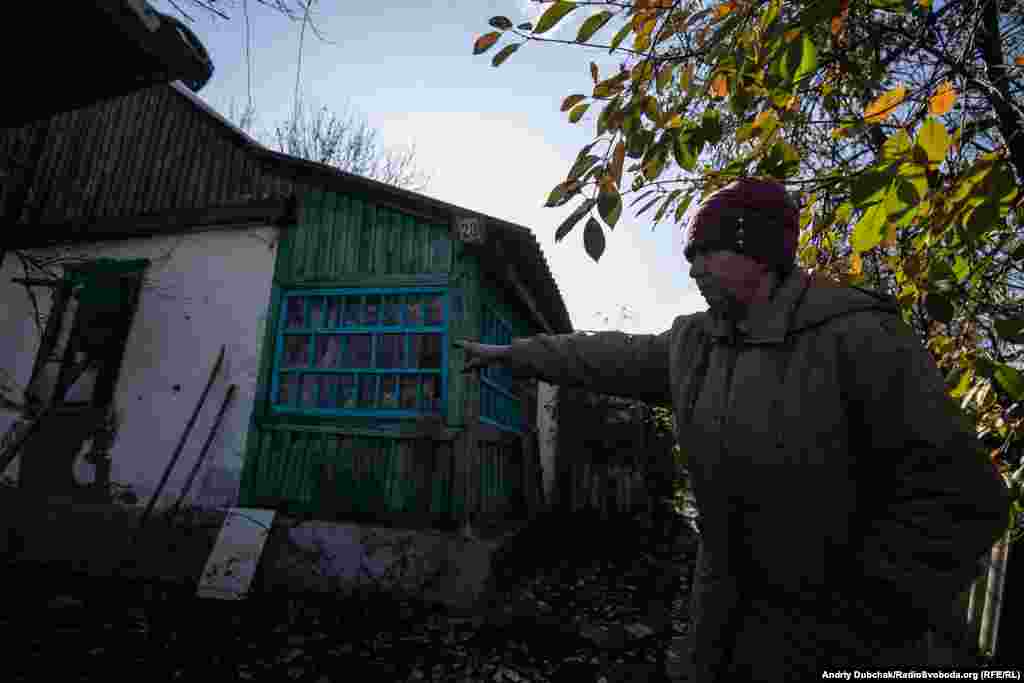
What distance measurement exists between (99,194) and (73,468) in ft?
14.1

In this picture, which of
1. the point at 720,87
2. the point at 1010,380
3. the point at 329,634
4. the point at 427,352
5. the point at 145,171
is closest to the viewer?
the point at 1010,380

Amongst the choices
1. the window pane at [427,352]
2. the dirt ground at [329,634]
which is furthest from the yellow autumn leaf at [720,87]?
the window pane at [427,352]

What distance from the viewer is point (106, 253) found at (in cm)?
698

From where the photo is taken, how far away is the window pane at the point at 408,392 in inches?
208

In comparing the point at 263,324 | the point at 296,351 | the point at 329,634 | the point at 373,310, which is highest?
the point at 373,310

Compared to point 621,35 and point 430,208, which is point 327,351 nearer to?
point 430,208

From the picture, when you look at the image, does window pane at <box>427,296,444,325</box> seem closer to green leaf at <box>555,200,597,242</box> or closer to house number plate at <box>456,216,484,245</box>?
house number plate at <box>456,216,484,245</box>

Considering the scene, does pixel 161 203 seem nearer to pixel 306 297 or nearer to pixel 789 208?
pixel 306 297

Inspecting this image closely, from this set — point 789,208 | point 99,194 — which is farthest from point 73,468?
point 789,208

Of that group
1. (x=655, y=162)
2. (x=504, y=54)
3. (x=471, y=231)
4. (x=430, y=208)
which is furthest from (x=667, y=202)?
(x=430, y=208)

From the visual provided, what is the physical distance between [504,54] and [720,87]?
921 mm

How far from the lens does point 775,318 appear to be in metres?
1.35

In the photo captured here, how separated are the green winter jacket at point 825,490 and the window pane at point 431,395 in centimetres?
399

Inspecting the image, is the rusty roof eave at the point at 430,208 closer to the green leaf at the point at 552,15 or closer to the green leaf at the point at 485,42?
the green leaf at the point at 485,42
